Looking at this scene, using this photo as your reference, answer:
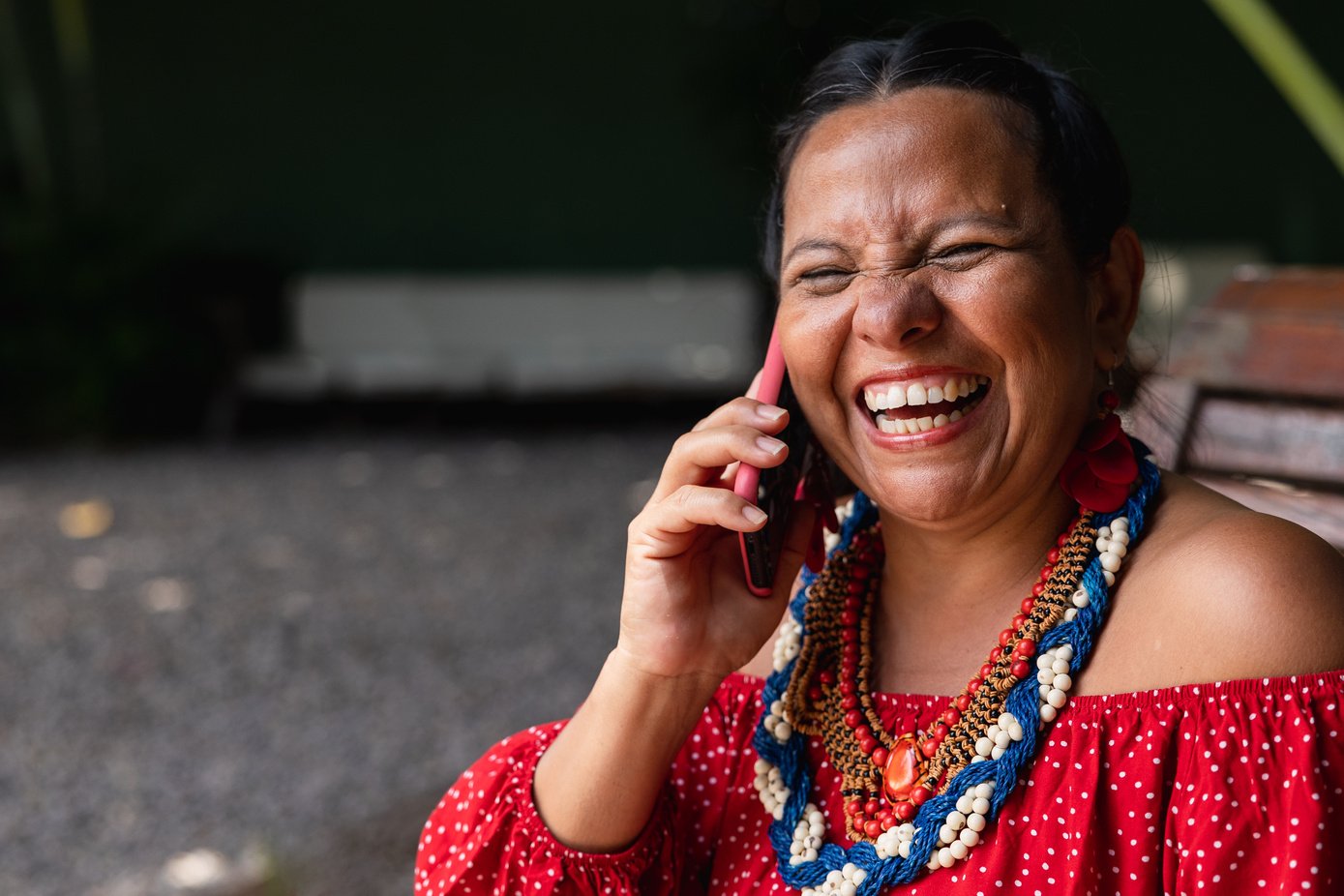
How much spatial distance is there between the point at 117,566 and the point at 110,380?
299cm

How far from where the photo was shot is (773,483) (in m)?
1.71

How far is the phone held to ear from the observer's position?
1.64 meters

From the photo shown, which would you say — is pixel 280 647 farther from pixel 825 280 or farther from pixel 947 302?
pixel 947 302

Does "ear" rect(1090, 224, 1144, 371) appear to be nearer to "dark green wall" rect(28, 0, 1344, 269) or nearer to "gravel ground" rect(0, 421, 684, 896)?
"gravel ground" rect(0, 421, 684, 896)

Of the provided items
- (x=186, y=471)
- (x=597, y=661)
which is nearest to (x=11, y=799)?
(x=597, y=661)

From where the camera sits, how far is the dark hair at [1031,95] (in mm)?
1487

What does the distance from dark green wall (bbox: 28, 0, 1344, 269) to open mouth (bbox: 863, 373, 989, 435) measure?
336 inches

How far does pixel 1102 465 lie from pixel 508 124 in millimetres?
9423

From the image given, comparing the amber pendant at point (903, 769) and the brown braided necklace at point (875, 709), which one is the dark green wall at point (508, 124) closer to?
the brown braided necklace at point (875, 709)

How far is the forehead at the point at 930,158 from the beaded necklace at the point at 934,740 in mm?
384

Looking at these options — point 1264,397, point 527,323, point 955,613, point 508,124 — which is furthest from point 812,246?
point 508,124

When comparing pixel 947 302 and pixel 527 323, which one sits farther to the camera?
pixel 527 323

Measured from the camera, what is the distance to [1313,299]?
2.31 metres

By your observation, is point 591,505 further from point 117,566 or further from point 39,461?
point 39,461
